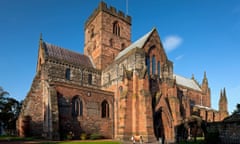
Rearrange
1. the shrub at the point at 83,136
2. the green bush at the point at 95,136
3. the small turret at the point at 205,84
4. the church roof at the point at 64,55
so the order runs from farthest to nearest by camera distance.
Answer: the small turret at the point at 205,84 < the church roof at the point at 64,55 < the green bush at the point at 95,136 < the shrub at the point at 83,136

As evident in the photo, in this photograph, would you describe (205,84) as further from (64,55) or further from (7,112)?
(7,112)

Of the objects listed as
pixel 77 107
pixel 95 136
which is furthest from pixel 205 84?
pixel 77 107

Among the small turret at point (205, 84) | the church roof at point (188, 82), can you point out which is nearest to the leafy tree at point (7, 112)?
the church roof at point (188, 82)

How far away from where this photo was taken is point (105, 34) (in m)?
45.8

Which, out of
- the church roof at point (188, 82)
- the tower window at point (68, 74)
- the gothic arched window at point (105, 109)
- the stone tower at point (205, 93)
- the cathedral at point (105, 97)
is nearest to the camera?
the cathedral at point (105, 97)

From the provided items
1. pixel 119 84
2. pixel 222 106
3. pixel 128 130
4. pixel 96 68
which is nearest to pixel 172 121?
pixel 128 130

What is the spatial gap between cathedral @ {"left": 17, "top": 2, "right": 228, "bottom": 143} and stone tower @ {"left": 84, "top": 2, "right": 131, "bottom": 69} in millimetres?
416

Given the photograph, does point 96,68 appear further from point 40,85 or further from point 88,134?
point 88,134

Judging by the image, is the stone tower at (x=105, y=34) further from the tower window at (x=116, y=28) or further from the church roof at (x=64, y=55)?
the church roof at (x=64, y=55)

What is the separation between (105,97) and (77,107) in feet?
17.6

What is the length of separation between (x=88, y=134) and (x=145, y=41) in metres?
17.7

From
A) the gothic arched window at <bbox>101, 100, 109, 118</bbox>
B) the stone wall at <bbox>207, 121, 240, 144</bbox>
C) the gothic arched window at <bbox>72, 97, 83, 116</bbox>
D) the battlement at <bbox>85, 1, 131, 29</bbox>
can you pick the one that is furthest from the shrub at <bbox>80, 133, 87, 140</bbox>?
the battlement at <bbox>85, 1, 131, 29</bbox>

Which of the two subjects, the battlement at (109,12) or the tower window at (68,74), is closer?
the tower window at (68,74)

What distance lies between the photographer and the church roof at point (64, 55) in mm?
38844
